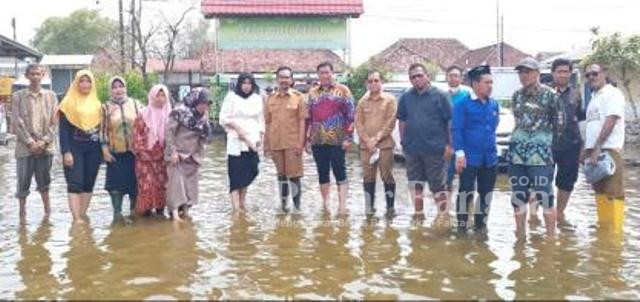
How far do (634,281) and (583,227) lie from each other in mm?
2262

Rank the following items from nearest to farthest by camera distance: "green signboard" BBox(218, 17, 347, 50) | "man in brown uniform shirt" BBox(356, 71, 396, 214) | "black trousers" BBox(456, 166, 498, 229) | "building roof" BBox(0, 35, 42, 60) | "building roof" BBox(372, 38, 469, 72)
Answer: "black trousers" BBox(456, 166, 498, 229) < "man in brown uniform shirt" BBox(356, 71, 396, 214) < "building roof" BBox(0, 35, 42, 60) < "green signboard" BBox(218, 17, 347, 50) < "building roof" BBox(372, 38, 469, 72)

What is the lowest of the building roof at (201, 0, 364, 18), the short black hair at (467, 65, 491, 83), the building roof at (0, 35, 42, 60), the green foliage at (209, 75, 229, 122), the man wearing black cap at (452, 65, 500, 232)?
the man wearing black cap at (452, 65, 500, 232)

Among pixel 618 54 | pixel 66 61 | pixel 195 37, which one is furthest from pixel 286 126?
pixel 195 37

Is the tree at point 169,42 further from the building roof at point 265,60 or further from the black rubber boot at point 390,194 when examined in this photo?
the black rubber boot at point 390,194

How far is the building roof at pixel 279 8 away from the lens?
22703mm

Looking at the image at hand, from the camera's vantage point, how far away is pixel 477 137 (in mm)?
7125

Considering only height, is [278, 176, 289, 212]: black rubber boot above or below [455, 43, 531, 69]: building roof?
below

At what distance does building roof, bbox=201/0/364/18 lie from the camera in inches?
894

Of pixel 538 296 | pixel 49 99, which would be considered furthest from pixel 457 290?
pixel 49 99

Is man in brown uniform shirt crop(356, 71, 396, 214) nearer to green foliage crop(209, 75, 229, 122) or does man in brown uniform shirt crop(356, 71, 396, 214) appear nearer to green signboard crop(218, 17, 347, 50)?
green signboard crop(218, 17, 347, 50)

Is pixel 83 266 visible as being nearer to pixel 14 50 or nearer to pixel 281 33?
pixel 14 50

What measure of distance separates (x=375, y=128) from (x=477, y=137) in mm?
1381

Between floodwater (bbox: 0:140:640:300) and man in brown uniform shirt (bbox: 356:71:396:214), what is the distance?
49 centimetres

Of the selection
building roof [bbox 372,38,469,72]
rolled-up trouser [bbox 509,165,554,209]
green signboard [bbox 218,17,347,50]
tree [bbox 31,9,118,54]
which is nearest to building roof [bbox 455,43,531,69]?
building roof [bbox 372,38,469,72]
